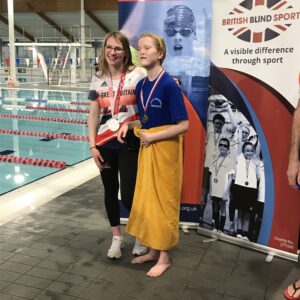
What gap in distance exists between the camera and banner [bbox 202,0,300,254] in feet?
8.17

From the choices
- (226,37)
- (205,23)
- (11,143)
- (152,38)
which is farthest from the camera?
(11,143)

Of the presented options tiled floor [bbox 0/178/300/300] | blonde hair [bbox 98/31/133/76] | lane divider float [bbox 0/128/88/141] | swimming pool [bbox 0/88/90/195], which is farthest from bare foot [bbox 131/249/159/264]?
lane divider float [bbox 0/128/88/141]

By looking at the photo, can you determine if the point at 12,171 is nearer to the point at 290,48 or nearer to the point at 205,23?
the point at 205,23

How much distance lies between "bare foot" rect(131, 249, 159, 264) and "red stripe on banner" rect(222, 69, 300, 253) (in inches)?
31.5

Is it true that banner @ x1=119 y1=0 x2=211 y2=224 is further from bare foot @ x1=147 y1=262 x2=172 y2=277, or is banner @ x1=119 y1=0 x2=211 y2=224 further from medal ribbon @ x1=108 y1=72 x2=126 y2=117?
bare foot @ x1=147 y1=262 x2=172 y2=277

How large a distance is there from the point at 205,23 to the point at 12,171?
11.0 feet

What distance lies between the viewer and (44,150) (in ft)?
20.8

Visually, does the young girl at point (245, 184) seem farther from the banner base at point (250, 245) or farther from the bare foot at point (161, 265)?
the bare foot at point (161, 265)

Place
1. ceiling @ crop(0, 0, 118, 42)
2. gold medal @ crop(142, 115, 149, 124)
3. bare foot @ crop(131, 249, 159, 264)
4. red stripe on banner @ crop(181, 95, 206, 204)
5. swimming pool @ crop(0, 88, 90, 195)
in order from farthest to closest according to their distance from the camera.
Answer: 1. ceiling @ crop(0, 0, 118, 42)
2. swimming pool @ crop(0, 88, 90, 195)
3. red stripe on banner @ crop(181, 95, 206, 204)
4. bare foot @ crop(131, 249, 159, 264)
5. gold medal @ crop(142, 115, 149, 124)

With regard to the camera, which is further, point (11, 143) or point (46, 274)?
point (11, 143)

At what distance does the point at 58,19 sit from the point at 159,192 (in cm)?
2435

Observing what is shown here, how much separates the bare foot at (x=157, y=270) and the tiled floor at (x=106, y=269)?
34mm

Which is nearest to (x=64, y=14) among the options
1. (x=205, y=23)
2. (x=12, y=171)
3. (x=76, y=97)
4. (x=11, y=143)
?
(x=76, y=97)

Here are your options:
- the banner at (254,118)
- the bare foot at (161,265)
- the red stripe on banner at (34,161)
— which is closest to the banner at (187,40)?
the banner at (254,118)
